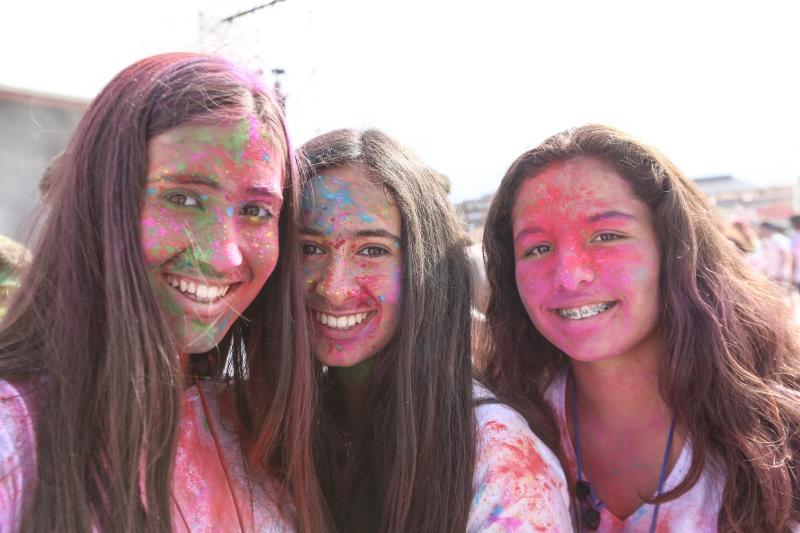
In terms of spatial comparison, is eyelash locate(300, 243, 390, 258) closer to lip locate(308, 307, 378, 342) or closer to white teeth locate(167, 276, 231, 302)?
lip locate(308, 307, 378, 342)

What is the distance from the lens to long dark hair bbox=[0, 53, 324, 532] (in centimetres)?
104

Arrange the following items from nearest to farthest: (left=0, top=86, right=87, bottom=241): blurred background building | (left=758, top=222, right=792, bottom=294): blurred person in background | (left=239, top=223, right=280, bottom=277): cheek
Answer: (left=239, top=223, right=280, bottom=277): cheek < (left=0, top=86, right=87, bottom=241): blurred background building < (left=758, top=222, right=792, bottom=294): blurred person in background

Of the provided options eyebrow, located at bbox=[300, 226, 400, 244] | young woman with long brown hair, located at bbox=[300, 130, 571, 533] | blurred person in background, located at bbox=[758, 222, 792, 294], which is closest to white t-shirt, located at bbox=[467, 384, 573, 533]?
young woman with long brown hair, located at bbox=[300, 130, 571, 533]

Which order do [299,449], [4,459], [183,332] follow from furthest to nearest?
[299,449]
[183,332]
[4,459]

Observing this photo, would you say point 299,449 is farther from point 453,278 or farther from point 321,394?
point 453,278

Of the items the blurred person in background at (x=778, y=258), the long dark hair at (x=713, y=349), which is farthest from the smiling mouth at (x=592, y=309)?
the blurred person in background at (x=778, y=258)

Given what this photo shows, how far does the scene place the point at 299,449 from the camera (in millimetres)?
1447

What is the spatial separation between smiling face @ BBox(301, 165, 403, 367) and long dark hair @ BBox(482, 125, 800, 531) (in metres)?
0.48

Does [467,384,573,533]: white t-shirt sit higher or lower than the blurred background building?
lower

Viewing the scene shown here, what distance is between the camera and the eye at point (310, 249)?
1.66 meters

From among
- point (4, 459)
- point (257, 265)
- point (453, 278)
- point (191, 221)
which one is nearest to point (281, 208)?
point (257, 265)

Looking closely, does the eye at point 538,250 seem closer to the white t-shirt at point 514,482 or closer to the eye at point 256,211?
the white t-shirt at point 514,482

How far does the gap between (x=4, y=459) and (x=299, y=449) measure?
2.13 feet

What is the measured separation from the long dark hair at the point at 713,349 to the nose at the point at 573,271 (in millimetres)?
246
